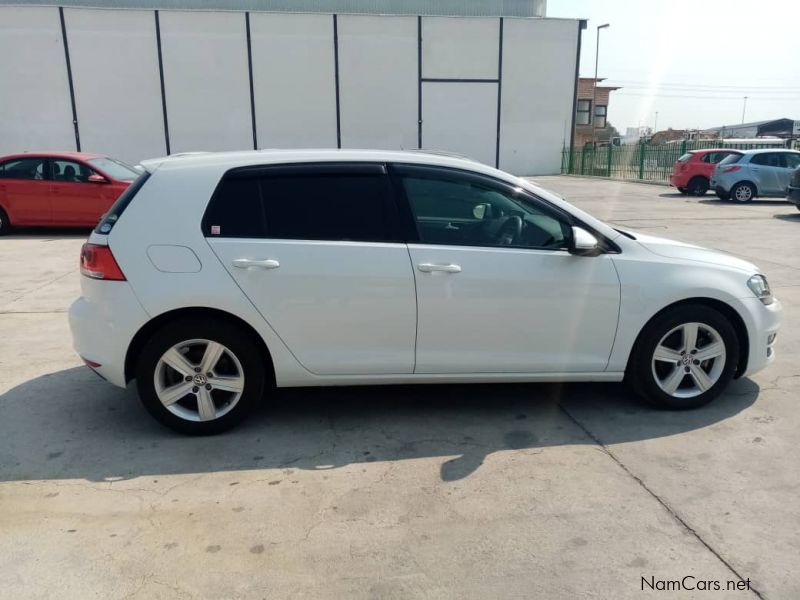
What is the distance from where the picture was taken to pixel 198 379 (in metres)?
3.68

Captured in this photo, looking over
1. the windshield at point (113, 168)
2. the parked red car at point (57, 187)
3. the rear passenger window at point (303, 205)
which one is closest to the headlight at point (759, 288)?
the rear passenger window at point (303, 205)

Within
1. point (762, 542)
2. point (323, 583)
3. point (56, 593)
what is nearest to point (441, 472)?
point (323, 583)

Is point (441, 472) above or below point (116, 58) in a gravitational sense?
below

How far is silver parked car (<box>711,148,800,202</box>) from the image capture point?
17.5 meters

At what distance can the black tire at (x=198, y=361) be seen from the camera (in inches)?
141

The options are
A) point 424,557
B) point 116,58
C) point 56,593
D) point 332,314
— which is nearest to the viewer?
point 56,593

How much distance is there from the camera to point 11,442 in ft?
12.2

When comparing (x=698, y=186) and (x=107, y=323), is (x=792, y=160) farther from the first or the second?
(x=107, y=323)

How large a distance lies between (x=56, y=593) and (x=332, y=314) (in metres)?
1.86

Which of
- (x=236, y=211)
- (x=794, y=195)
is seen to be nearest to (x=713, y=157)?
(x=794, y=195)

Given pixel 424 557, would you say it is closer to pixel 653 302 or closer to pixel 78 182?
pixel 653 302

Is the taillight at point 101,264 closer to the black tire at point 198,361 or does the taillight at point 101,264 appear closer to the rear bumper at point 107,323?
the rear bumper at point 107,323

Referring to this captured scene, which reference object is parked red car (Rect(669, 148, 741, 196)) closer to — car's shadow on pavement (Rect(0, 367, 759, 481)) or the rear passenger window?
car's shadow on pavement (Rect(0, 367, 759, 481))

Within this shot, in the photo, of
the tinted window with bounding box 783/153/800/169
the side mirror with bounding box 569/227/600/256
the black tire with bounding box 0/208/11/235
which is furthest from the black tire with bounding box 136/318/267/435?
the tinted window with bounding box 783/153/800/169
